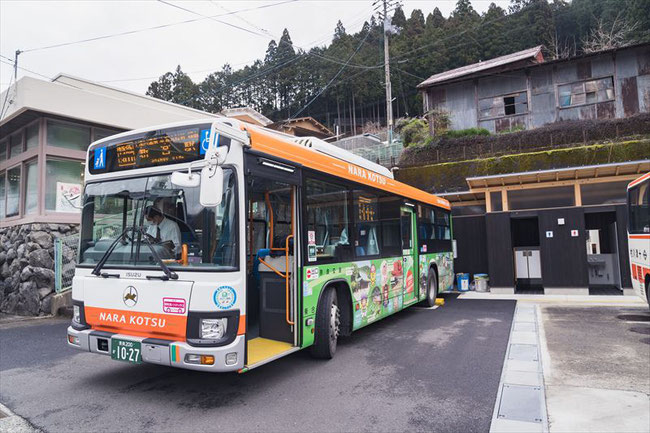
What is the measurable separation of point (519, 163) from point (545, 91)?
9545mm

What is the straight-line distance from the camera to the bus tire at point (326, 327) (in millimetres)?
5418

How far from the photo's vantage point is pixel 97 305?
4.48 metres

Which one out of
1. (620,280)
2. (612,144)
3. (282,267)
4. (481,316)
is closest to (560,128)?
(612,144)

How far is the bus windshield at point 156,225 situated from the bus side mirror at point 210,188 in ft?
1.27

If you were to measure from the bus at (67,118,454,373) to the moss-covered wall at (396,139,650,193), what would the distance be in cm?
990

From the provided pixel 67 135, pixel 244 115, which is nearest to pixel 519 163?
pixel 67 135

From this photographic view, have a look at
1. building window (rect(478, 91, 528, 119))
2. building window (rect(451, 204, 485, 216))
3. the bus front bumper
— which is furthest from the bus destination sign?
building window (rect(478, 91, 528, 119))

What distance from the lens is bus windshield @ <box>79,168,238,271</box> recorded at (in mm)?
4035

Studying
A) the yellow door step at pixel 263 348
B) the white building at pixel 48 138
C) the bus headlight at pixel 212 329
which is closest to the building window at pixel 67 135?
the white building at pixel 48 138

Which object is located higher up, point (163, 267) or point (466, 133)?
point (466, 133)

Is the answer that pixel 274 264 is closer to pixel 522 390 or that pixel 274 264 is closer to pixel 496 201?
pixel 522 390

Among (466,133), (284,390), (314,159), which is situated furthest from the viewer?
(466,133)

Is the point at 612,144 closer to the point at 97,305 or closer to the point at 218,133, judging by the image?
the point at 218,133

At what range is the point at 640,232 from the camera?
8430 mm
